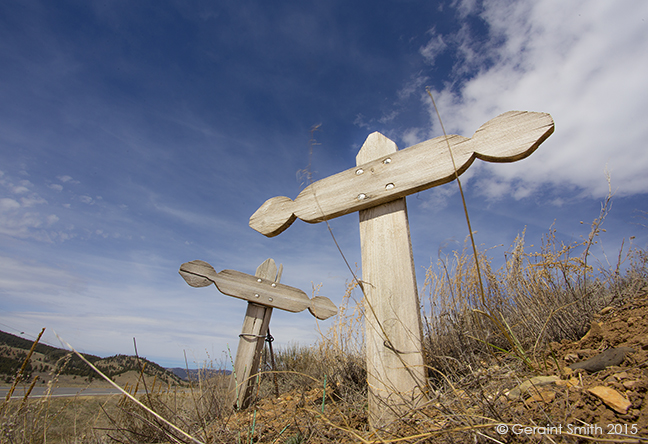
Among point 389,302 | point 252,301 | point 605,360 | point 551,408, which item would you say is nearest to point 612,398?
point 551,408

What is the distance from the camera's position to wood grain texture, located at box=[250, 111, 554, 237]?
70.9 inches

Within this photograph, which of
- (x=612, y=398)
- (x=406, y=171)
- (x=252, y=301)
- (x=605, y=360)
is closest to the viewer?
(x=612, y=398)

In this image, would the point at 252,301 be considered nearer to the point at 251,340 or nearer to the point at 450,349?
the point at 251,340

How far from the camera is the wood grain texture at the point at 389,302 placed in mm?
1823

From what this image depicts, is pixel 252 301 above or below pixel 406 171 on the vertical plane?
below

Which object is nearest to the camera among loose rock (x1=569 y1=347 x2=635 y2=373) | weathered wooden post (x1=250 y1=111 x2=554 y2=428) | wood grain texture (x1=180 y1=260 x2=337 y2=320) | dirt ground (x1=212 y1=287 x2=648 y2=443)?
dirt ground (x1=212 y1=287 x2=648 y2=443)

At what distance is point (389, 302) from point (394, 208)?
2.28 ft

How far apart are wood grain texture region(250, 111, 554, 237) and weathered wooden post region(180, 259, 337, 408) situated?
93cm

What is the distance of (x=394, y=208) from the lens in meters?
2.22

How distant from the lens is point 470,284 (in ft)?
9.47

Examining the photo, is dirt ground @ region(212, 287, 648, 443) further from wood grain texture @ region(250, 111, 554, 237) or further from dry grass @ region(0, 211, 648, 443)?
wood grain texture @ region(250, 111, 554, 237)

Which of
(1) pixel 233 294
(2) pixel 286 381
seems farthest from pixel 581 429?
(2) pixel 286 381

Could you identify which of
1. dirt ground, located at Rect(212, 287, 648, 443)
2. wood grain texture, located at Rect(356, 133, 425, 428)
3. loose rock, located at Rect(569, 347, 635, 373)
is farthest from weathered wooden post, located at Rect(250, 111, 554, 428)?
loose rock, located at Rect(569, 347, 635, 373)

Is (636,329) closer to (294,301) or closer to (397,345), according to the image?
(397,345)
